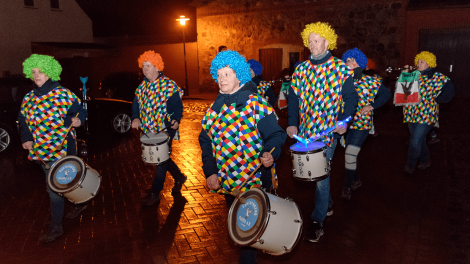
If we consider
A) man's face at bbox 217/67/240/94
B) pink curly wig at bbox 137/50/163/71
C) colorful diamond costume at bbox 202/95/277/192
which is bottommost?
colorful diamond costume at bbox 202/95/277/192

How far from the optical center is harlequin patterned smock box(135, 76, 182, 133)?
5.07 metres

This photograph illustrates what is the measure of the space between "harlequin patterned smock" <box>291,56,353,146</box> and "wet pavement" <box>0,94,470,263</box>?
1329mm

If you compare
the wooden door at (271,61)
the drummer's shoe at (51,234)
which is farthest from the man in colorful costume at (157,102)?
the wooden door at (271,61)

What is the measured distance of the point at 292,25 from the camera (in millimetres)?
17781

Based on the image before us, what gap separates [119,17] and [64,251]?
21749 mm

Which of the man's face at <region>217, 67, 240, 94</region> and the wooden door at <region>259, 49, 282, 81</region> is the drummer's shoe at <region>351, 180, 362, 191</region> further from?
the wooden door at <region>259, 49, 282, 81</region>

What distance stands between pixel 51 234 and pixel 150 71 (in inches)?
92.5

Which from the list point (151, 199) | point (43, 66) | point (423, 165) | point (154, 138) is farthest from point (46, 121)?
point (423, 165)

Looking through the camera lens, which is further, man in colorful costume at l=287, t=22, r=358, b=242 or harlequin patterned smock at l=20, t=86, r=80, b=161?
harlequin patterned smock at l=20, t=86, r=80, b=161

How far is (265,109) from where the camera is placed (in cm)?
299

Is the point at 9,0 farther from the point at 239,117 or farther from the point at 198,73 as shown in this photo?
the point at 239,117

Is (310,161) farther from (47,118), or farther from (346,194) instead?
(47,118)

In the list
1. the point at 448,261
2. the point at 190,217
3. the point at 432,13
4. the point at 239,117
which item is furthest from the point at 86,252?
the point at 432,13

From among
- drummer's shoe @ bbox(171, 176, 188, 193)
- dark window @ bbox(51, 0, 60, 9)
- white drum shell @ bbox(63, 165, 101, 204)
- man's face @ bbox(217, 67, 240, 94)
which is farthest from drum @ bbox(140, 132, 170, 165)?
dark window @ bbox(51, 0, 60, 9)
